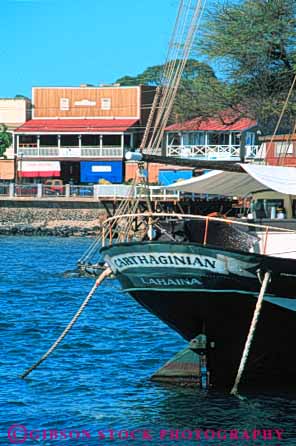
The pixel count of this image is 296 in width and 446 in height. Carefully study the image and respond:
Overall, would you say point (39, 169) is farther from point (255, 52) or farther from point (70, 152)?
point (255, 52)

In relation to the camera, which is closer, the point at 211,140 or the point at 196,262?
the point at 196,262

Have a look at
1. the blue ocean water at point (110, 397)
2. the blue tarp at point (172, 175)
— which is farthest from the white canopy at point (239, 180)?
the blue tarp at point (172, 175)

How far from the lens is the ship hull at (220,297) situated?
16.2 meters

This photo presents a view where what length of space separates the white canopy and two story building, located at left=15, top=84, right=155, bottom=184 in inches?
2455

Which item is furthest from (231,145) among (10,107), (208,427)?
(208,427)

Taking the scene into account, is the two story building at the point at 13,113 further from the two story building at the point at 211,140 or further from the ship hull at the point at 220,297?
the ship hull at the point at 220,297

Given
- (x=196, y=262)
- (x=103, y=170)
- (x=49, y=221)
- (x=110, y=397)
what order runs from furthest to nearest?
(x=103, y=170) < (x=49, y=221) < (x=110, y=397) < (x=196, y=262)

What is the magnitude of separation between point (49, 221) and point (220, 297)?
56.6 metres

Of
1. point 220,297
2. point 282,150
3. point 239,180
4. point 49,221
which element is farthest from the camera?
point 49,221

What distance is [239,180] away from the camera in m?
20.4

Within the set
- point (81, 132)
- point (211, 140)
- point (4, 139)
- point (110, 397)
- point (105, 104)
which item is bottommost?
point (110, 397)

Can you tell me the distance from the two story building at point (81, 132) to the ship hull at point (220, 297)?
66.1 meters

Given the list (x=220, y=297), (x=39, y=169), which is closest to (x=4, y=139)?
(x=39, y=169)

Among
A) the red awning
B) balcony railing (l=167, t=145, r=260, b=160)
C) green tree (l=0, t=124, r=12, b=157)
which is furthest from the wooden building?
green tree (l=0, t=124, r=12, b=157)
